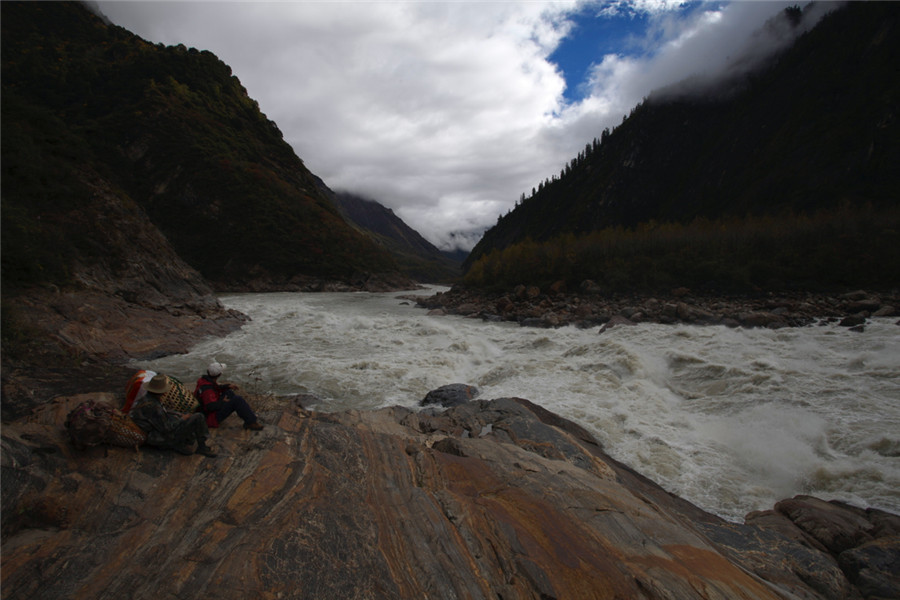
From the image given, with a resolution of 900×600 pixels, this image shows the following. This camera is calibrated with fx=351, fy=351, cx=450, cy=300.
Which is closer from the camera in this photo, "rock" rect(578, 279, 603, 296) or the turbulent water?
the turbulent water

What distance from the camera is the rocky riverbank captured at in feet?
54.2

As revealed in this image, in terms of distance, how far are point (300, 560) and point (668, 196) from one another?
345 feet

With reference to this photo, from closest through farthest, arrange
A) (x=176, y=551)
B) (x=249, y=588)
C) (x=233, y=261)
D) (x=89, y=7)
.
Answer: (x=249, y=588) < (x=176, y=551) < (x=233, y=261) < (x=89, y=7)

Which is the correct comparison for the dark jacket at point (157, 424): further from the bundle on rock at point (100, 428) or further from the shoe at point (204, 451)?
the shoe at point (204, 451)

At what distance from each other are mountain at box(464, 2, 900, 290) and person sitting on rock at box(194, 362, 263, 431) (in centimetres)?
2844

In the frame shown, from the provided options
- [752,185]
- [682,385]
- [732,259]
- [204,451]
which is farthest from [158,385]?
[752,185]

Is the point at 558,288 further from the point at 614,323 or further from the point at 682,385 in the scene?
the point at 682,385

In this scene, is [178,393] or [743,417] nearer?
[178,393]

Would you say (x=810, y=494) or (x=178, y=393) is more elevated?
(x=178, y=393)

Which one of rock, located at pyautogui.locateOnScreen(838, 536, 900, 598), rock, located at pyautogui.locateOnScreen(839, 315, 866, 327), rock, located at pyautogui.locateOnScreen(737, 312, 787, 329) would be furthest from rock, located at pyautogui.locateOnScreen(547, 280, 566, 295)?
rock, located at pyautogui.locateOnScreen(838, 536, 900, 598)

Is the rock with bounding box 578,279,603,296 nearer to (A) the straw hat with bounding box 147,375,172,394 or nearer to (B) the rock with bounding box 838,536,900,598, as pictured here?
(B) the rock with bounding box 838,536,900,598

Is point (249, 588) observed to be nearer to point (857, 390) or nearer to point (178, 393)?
point (178, 393)

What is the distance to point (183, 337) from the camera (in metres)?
13.8

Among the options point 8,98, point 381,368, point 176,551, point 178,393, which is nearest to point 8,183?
point 8,98
